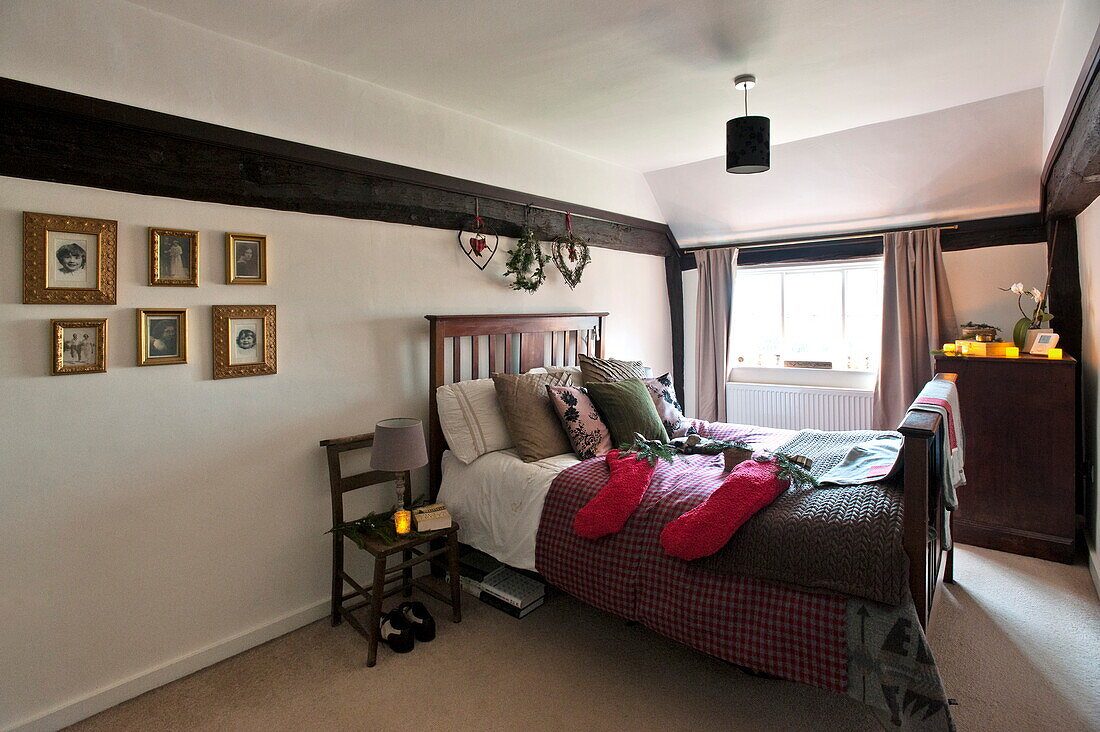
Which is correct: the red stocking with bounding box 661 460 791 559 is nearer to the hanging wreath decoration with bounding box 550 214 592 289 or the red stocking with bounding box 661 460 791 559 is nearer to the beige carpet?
the beige carpet

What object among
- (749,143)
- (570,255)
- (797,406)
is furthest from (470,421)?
(797,406)

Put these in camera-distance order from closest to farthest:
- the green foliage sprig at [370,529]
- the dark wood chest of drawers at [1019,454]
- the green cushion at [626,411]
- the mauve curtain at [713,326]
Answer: the green foliage sprig at [370,529], the green cushion at [626,411], the dark wood chest of drawers at [1019,454], the mauve curtain at [713,326]

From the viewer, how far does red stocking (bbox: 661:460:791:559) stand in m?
1.97

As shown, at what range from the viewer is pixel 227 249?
2391 mm

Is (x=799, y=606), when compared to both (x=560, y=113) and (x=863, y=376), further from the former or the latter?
(x=863, y=376)

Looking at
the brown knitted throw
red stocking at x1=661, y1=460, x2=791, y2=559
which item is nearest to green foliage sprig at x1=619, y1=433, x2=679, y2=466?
red stocking at x1=661, y1=460, x2=791, y2=559

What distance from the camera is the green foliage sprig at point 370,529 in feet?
8.30

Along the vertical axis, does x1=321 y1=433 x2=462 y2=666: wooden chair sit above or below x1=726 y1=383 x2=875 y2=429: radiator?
below

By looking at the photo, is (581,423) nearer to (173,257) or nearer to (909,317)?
(173,257)

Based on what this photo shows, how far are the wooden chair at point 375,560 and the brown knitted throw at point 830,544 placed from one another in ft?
3.90

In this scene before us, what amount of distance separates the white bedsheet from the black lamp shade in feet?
5.13

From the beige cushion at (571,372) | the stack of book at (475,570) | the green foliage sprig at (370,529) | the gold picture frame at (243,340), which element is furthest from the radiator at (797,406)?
the gold picture frame at (243,340)

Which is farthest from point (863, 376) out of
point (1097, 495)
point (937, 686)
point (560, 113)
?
point (937, 686)

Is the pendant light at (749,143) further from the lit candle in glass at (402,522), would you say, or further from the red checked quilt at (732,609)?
the lit candle in glass at (402,522)
